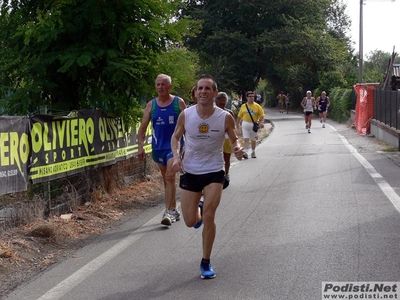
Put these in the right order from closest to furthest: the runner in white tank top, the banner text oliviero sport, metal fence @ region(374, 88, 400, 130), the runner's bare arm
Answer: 1. the runner in white tank top
2. the banner text oliviero sport
3. the runner's bare arm
4. metal fence @ region(374, 88, 400, 130)

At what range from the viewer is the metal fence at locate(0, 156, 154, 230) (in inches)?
348

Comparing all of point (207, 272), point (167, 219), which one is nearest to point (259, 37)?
point (167, 219)

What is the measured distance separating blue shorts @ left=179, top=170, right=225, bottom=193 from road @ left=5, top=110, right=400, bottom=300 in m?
0.81

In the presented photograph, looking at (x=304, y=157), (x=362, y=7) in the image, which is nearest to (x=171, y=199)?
(x=304, y=157)

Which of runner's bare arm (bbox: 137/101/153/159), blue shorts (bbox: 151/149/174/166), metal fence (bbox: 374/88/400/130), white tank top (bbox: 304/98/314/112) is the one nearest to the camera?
blue shorts (bbox: 151/149/174/166)

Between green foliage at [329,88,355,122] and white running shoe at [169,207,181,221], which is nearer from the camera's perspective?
white running shoe at [169,207,181,221]

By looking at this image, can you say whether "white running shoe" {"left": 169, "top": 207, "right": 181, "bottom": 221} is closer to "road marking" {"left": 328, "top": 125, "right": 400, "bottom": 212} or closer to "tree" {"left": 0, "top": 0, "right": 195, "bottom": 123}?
"tree" {"left": 0, "top": 0, "right": 195, "bottom": 123}

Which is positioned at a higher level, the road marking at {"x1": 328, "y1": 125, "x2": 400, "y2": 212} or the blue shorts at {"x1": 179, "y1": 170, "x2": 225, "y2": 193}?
the blue shorts at {"x1": 179, "y1": 170, "x2": 225, "y2": 193}

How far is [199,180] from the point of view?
22.1 feet

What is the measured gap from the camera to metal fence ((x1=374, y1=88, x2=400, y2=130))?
23.0 metres

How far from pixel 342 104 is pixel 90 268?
1443 inches

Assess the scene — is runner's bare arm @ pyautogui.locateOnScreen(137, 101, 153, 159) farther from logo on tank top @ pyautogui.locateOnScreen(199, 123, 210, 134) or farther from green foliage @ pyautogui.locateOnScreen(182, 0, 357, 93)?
green foliage @ pyautogui.locateOnScreen(182, 0, 357, 93)

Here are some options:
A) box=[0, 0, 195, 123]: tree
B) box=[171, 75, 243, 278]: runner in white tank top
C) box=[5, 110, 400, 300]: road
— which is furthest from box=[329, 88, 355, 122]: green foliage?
box=[171, 75, 243, 278]: runner in white tank top

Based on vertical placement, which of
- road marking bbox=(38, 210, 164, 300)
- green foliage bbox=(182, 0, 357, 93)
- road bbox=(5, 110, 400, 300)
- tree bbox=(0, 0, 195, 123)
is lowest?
road marking bbox=(38, 210, 164, 300)
